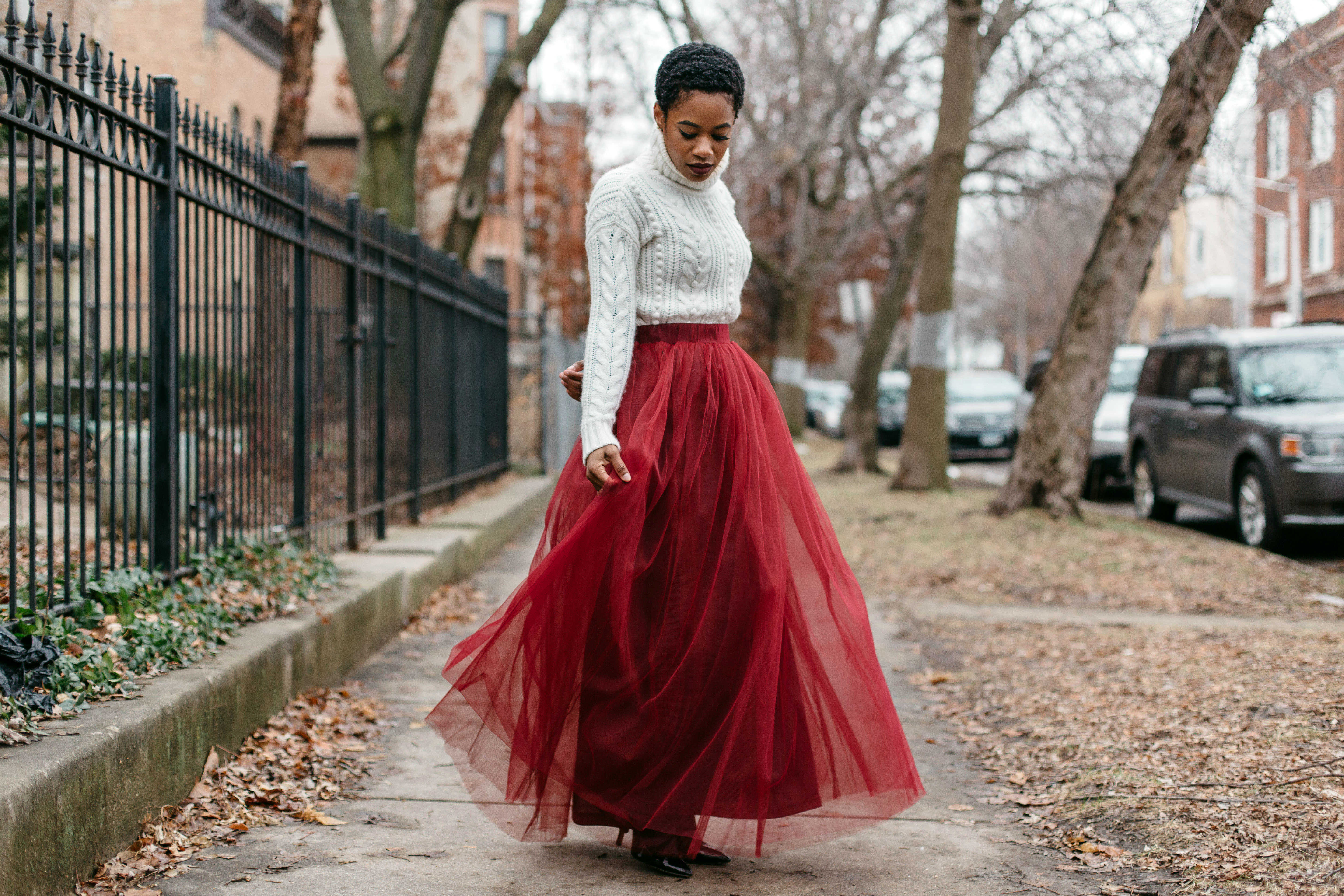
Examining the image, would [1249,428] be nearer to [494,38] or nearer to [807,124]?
[807,124]

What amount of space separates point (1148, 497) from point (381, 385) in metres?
7.99

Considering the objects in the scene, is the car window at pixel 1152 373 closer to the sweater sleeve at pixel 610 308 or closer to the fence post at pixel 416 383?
the fence post at pixel 416 383

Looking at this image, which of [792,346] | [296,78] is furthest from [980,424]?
[296,78]

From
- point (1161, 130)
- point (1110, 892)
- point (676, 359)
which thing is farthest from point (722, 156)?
point (1161, 130)

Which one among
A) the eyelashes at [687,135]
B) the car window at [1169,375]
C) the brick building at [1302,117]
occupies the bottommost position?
the car window at [1169,375]

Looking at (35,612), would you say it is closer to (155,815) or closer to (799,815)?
(155,815)

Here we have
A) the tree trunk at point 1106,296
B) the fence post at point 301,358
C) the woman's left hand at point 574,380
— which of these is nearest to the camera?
the woman's left hand at point 574,380

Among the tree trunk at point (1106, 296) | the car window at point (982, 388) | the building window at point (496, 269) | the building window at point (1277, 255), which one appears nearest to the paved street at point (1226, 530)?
the tree trunk at point (1106, 296)

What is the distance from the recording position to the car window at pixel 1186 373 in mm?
11094

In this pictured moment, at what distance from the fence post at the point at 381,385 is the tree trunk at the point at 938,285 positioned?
7.01 meters

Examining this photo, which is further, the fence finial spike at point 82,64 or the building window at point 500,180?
the building window at point 500,180

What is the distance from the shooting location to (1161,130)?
897cm

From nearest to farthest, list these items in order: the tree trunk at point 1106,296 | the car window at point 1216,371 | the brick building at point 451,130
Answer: the tree trunk at point 1106,296, the car window at point 1216,371, the brick building at point 451,130

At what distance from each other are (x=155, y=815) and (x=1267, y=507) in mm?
8588
